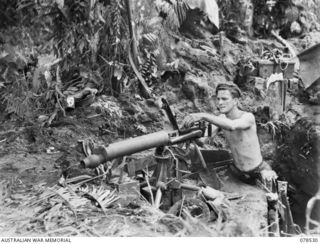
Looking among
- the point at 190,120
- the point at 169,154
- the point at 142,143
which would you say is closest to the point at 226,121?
the point at 190,120

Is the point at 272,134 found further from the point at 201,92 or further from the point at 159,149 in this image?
the point at 159,149

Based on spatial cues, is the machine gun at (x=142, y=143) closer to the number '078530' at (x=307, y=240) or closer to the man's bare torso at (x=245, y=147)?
the man's bare torso at (x=245, y=147)

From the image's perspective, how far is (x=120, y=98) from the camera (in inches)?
84.0

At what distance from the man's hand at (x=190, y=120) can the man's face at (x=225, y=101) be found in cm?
11

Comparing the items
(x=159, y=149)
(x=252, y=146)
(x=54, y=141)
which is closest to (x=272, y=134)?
(x=252, y=146)

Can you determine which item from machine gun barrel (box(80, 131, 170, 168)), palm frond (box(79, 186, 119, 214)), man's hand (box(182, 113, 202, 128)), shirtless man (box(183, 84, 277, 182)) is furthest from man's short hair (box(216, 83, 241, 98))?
palm frond (box(79, 186, 119, 214))

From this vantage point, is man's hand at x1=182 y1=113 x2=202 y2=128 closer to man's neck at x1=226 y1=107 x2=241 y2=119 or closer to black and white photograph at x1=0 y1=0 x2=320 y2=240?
black and white photograph at x1=0 y1=0 x2=320 y2=240

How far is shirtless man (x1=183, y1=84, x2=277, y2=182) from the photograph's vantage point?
1784 millimetres

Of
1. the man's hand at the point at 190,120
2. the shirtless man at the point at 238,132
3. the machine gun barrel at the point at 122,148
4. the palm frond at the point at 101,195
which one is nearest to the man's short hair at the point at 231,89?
the shirtless man at the point at 238,132

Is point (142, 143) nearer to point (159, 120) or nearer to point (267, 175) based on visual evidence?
point (159, 120)

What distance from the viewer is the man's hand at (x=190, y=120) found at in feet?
5.73

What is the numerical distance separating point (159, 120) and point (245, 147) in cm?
45

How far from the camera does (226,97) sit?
1.80 metres

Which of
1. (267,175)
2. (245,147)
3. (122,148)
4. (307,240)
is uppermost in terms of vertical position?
(122,148)
